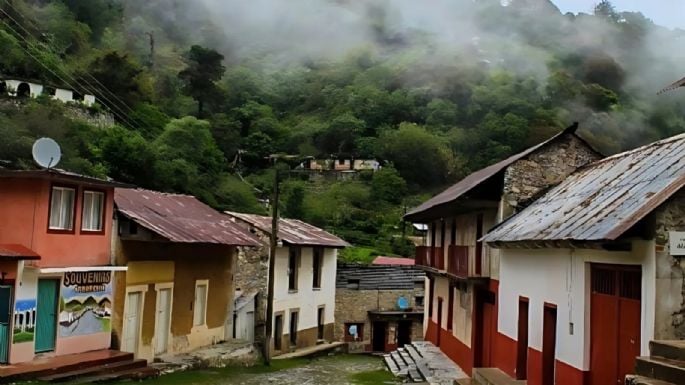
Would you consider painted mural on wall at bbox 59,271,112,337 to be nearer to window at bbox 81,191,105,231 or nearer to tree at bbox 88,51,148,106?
window at bbox 81,191,105,231

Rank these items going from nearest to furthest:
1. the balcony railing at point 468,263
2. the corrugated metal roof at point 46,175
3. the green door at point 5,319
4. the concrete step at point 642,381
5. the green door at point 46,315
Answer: the concrete step at point 642,381 → the green door at point 5,319 → the corrugated metal roof at point 46,175 → the green door at point 46,315 → the balcony railing at point 468,263

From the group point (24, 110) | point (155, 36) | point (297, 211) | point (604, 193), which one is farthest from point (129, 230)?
point (155, 36)

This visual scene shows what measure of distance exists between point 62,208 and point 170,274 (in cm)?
492

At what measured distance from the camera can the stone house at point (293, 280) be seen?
28.5 metres

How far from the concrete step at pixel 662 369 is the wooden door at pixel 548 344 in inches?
206

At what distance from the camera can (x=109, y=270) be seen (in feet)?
59.7

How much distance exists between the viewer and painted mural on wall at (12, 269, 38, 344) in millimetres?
15579

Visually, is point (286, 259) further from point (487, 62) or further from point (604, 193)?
point (487, 62)

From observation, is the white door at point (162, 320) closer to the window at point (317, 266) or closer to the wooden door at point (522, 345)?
the wooden door at point (522, 345)

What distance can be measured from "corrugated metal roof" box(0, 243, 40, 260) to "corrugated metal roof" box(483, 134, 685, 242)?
9258 millimetres

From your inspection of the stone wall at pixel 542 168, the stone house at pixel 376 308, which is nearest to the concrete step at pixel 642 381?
the stone wall at pixel 542 168

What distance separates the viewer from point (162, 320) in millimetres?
21250

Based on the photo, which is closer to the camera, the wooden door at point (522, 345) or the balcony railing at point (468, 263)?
the wooden door at point (522, 345)

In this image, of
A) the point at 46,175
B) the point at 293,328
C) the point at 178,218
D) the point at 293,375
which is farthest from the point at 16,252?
the point at 293,328
